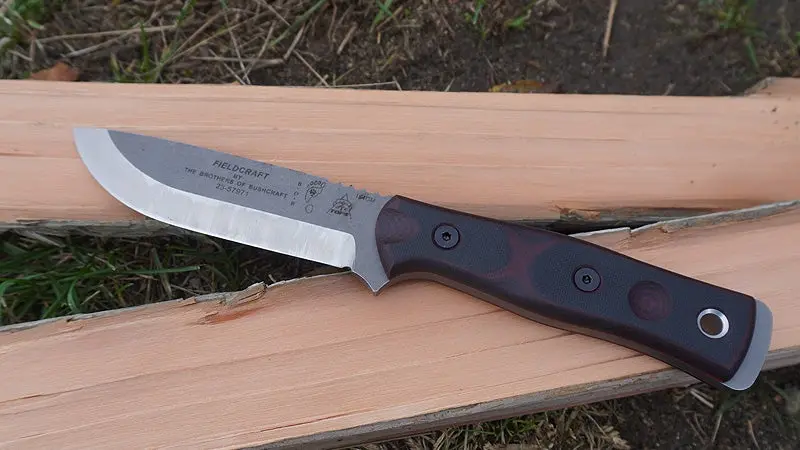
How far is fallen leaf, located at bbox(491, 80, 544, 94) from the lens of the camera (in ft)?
7.61

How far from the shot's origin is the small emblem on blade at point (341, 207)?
1.58 m

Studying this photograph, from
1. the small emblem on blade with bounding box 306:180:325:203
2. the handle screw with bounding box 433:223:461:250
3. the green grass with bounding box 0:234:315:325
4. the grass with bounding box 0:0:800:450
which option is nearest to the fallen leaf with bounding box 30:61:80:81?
the grass with bounding box 0:0:800:450

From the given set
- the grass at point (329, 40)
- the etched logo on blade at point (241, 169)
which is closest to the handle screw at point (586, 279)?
the etched logo on blade at point (241, 169)

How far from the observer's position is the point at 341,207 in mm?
1585

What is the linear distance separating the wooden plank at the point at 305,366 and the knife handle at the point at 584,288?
0.26 feet

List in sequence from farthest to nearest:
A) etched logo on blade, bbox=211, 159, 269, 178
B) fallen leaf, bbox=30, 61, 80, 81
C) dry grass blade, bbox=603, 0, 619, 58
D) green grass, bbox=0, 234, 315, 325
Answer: dry grass blade, bbox=603, 0, 619, 58, fallen leaf, bbox=30, 61, 80, 81, green grass, bbox=0, 234, 315, 325, etched logo on blade, bbox=211, 159, 269, 178

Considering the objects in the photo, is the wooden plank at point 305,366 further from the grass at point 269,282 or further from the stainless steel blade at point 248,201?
the grass at point 269,282

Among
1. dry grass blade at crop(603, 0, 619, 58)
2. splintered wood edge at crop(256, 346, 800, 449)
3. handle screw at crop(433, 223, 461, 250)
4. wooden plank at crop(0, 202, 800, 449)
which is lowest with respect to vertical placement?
splintered wood edge at crop(256, 346, 800, 449)

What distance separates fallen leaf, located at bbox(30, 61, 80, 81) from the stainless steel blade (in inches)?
30.6

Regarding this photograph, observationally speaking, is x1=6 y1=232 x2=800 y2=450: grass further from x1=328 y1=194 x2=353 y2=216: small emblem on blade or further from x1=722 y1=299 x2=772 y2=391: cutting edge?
x1=722 y1=299 x2=772 y2=391: cutting edge

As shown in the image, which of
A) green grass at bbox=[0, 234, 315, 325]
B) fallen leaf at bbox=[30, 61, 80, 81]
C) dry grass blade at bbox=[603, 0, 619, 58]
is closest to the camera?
green grass at bbox=[0, 234, 315, 325]

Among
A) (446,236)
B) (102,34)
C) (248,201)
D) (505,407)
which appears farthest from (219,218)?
(102,34)

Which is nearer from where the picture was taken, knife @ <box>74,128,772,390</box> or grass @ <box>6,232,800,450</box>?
knife @ <box>74,128,772,390</box>

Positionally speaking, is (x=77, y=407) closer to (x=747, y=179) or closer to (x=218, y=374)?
(x=218, y=374)
